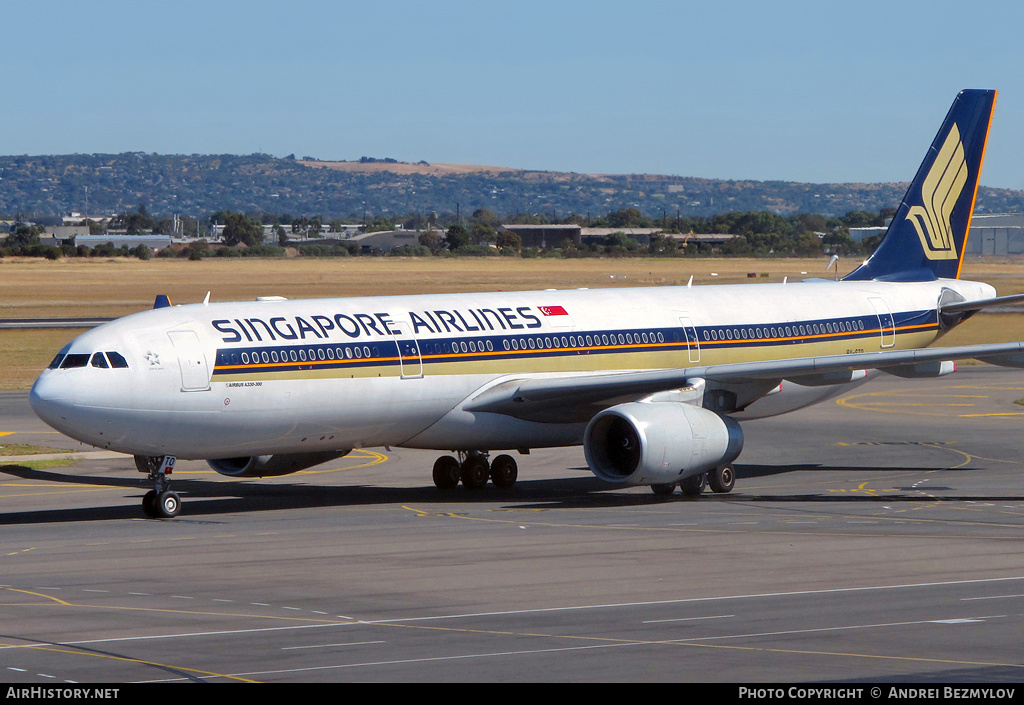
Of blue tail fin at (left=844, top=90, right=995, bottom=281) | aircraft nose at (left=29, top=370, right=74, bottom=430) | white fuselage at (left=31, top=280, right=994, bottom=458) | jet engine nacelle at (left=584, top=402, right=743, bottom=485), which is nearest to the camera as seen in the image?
aircraft nose at (left=29, top=370, right=74, bottom=430)

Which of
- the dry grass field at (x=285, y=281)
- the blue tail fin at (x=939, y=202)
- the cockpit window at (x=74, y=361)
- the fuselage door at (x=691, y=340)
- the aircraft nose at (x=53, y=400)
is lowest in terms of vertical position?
the dry grass field at (x=285, y=281)

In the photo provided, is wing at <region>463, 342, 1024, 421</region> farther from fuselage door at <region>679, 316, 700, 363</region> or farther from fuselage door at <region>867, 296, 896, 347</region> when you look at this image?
fuselage door at <region>867, 296, 896, 347</region>

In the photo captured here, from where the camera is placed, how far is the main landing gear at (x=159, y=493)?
98.8 ft

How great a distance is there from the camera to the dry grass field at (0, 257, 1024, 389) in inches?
3172

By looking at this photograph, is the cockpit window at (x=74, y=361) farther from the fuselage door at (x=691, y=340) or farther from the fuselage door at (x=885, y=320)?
the fuselage door at (x=885, y=320)

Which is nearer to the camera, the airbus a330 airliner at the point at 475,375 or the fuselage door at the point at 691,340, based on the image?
the airbus a330 airliner at the point at 475,375

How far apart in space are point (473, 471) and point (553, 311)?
4.32m

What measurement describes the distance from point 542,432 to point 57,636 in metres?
17.1

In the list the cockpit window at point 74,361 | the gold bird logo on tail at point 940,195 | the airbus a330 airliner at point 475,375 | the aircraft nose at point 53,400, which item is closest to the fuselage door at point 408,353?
the airbus a330 airliner at point 475,375

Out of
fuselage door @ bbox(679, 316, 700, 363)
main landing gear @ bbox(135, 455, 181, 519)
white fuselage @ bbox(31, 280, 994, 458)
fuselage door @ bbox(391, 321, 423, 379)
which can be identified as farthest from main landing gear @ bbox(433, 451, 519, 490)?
main landing gear @ bbox(135, 455, 181, 519)

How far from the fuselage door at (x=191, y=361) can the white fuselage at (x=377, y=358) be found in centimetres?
3

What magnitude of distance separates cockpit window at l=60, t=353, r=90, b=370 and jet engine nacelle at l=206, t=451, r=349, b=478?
15.9ft

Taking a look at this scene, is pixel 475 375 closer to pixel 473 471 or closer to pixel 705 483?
pixel 473 471
